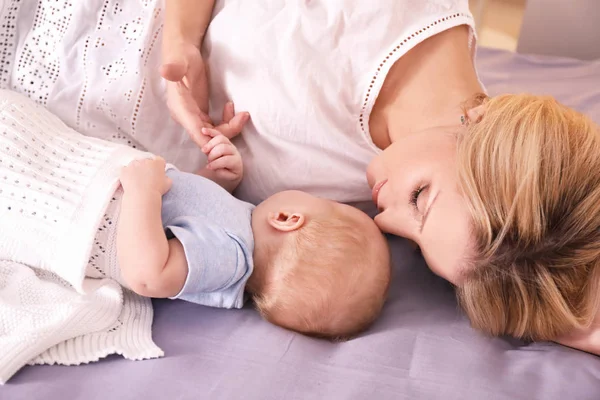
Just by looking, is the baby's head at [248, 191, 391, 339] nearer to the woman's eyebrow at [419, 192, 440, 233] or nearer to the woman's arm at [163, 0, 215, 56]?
the woman's eyebrow at [419, 192, 440, 233]

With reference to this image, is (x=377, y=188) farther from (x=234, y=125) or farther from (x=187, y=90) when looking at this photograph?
(x=187, y=90)

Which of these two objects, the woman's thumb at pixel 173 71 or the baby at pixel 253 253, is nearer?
the baby at pixel 253 253

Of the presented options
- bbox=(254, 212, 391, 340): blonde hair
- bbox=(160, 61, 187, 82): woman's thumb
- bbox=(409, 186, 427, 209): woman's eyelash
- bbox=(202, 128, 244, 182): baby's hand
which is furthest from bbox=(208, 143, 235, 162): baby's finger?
bbox=(409, 186, 427, 209): woman's eyelash

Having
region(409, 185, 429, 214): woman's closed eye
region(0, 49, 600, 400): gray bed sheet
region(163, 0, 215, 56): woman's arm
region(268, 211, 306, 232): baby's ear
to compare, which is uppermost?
region(163, 0, 215, 56): woman's arm

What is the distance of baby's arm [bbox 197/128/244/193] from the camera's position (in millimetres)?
1139

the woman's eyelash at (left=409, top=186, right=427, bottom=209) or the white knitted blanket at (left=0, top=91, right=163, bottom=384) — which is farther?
the woman's eyelash at (left=409, top=186, right=427, bottom=209)

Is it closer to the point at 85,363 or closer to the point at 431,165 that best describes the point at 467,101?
the point at 431,165

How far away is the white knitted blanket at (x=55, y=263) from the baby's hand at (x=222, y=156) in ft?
0.48

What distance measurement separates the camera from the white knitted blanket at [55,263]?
2.87 ft

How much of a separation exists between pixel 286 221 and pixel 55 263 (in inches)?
14.0

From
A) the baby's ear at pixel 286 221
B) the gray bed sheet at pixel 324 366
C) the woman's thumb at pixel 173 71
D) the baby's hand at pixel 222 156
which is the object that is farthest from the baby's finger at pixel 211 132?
the gray bed sheet at pixel 324 366

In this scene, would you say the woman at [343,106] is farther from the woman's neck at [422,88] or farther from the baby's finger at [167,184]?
the baby's finger at [167,184]

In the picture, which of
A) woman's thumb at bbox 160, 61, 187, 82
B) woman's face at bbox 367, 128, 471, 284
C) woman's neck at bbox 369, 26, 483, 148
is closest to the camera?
woman's face at bbox 367, 128, 471, 284

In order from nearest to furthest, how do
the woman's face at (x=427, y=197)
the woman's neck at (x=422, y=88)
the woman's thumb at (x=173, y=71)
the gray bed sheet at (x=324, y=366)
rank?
1. the gray bed sheet at (x=324, y=366)
2. the woman's face at (x=427, y=197)
3. the woman's thumb at (x=173, y=71)
4. the woman's neck at (x=422, y=88)
